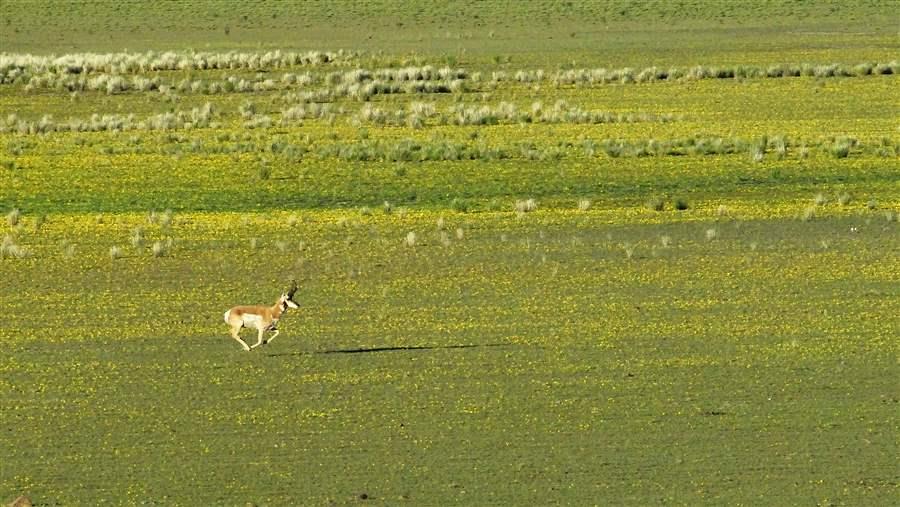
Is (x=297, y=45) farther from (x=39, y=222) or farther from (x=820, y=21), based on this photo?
(x=39, y=222)

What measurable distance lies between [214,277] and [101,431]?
25.2 ft

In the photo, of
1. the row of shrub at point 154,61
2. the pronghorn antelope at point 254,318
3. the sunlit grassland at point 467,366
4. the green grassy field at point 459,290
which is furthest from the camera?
the row of shrub at point 154,61

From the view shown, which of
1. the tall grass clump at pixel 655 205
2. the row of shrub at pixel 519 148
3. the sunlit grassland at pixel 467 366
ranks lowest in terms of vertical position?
the sunlit grassland at pixel 467 366

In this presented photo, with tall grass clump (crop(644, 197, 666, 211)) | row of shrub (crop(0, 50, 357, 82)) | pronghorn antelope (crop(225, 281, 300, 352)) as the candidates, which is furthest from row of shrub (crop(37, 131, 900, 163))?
row of shrub (crop(0, 50, 357, 82))

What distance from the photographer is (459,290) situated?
843 inches

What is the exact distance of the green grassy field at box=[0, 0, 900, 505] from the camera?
13977 mm

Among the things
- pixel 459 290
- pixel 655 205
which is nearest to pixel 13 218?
pixel 459 290

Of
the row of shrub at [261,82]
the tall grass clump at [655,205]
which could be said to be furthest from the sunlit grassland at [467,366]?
the row of shrub at [261,82]

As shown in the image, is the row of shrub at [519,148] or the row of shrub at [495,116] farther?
the row of shrub at [495,116]

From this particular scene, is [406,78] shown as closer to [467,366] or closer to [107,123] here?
[107,123]

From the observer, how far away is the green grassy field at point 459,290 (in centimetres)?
1398

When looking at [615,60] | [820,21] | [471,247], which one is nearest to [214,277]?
[471,247]

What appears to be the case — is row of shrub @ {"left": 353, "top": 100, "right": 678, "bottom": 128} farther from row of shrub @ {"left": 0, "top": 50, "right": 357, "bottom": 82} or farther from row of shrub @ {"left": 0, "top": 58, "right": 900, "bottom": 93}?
row of shrub @ {"left": 0, "top": 50, "right": 357, "bottom": 82}

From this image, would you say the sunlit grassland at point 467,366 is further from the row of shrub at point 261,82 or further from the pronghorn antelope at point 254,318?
the row of shrub at point 261,82
